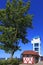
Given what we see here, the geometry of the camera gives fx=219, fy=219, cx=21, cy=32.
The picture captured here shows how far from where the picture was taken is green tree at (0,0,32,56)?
117ft

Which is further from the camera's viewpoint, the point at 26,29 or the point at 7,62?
the point at 26,29

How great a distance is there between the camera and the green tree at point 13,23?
35719 millimetres

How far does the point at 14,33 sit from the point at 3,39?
7.00ft

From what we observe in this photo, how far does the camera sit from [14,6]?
37219mm

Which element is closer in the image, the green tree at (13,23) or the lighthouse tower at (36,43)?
the green tree at (13,23)

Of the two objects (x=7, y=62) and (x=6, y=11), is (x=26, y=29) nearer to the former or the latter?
(x=6, y=11)

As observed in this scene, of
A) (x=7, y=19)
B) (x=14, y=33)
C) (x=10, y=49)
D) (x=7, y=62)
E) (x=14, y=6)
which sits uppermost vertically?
(x=14, y=6)

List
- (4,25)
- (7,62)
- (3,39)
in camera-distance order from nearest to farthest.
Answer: (7,62) → (3,39) → (4,25)

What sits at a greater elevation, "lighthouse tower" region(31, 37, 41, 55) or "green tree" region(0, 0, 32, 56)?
"lighthouse tower" region(31, 37, 41, 55)

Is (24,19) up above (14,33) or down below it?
above

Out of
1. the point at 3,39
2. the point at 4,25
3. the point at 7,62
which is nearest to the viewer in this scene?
the point at 7,62

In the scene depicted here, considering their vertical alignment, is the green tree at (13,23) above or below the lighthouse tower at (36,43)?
below

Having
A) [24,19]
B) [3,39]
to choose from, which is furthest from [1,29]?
[24,19]

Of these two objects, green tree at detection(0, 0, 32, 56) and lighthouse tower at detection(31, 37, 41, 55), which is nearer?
green tree at detection(0, 0, 32, 56)
